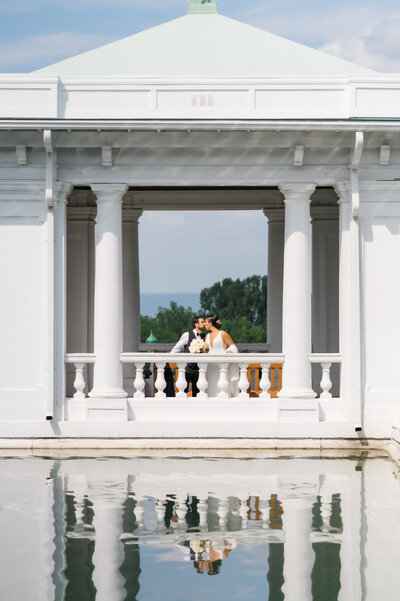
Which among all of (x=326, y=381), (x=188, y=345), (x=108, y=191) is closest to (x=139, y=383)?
(x=188, y=345)

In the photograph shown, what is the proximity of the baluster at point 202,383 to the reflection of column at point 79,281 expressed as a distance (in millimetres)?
4359

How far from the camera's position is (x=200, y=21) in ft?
80.4

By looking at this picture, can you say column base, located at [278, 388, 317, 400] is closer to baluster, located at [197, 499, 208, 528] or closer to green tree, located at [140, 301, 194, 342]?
baluster, located at [197, 499, 208, 528]

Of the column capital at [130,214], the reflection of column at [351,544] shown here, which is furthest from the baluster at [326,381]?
the column capital at [130,214]

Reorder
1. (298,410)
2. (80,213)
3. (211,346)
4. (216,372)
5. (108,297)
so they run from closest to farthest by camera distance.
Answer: (298,410)
(108,297)
(216,372)
(211,346)
(80,213)

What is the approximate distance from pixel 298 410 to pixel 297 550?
23.5ft

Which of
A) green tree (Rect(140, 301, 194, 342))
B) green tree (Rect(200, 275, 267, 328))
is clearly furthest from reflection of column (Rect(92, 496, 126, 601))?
green tree (Rect(200, 275, 267, 328))

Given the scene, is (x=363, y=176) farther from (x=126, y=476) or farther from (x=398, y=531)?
(x=398, y=531)

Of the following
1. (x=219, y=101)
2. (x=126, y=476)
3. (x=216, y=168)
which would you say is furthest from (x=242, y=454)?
(x=219, y=101)

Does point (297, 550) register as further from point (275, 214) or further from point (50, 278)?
point (275, 214)

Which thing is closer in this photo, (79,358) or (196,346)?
(79,358)

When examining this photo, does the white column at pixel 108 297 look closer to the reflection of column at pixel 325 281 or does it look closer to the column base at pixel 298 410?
the column base at pixel 298 410

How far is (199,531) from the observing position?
10.2 m

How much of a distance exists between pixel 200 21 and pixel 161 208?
16.0ft
